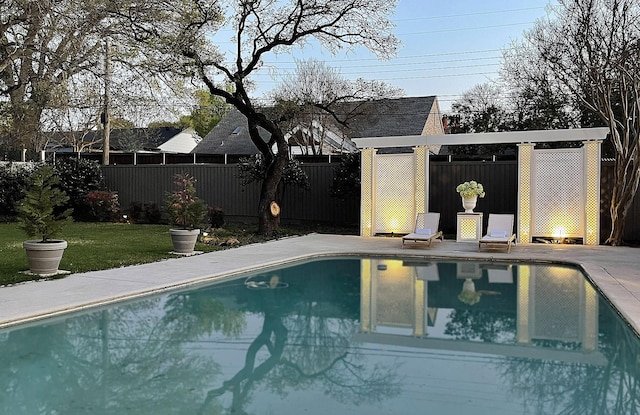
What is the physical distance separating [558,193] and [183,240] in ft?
28.1

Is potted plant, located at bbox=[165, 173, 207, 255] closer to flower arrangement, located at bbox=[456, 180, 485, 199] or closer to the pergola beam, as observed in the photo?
the pergola beam

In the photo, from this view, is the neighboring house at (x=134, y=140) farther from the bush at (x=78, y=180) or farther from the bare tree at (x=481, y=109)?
the bare tree at (x=481, y=109)

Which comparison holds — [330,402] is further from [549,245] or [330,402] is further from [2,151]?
[2,151]

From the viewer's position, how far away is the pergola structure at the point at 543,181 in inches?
504

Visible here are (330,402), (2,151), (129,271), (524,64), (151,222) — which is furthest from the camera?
(2,151)

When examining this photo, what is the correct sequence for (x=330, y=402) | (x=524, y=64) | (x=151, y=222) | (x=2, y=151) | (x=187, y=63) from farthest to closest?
(x=2, y=151), (x=151, y=222), (x=524, y=64), (x=187, y=63), (x=330, y=402)

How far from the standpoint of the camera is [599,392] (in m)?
4.38

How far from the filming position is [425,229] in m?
13.0

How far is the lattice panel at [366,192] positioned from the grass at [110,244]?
1042 millimetres

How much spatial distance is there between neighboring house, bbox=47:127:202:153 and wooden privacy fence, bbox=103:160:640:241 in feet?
39.9

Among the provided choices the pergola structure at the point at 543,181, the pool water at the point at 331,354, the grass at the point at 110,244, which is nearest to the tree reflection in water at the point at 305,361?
the pool water at the point at 331,354

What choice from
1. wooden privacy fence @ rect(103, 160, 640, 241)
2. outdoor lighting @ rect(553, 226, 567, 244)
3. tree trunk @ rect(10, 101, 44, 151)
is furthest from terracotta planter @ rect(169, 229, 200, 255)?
outdoor lighting @ rect(553, 226, 567, 244)

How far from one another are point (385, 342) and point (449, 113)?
22.3 meters

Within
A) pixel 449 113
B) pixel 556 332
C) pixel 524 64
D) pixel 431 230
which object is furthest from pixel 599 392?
pixel 449 113
